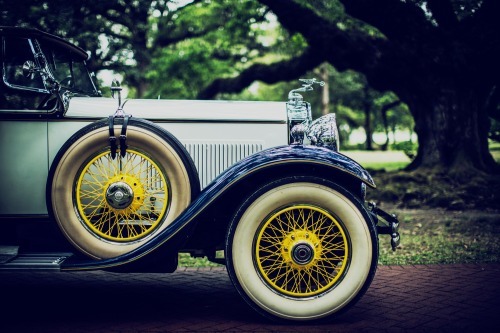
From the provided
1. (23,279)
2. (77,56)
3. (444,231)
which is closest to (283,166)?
(77,56)

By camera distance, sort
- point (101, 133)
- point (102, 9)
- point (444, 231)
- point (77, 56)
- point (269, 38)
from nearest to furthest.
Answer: point (101, 133), point (77, 56), point (444, 231), point (102, 9), point (269, 38)

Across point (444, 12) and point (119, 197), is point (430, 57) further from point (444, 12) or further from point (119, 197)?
point (119, 197)

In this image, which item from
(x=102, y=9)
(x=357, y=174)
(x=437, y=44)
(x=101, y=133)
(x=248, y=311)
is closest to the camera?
(x=357, y=174)

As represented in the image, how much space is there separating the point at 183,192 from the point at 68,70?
6.31 ft

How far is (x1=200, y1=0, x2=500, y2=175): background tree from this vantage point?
892 cm

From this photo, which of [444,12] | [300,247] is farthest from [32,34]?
[444,12]

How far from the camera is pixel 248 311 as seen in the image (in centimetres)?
347

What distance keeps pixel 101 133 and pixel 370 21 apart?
288 inches

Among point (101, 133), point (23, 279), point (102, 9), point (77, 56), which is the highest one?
point (102, 9)

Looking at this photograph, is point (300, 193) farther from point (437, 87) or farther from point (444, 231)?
point (437, 87)

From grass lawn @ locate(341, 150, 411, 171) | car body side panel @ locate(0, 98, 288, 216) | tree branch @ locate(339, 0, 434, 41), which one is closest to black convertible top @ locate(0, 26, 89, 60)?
car body side panel @ locate(0, 98, 288, 216)

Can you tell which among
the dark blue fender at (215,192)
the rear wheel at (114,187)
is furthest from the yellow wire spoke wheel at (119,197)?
the dark blue fender at (215,192)

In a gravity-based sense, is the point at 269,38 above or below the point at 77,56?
above

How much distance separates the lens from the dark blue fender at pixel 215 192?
3.02 meters
